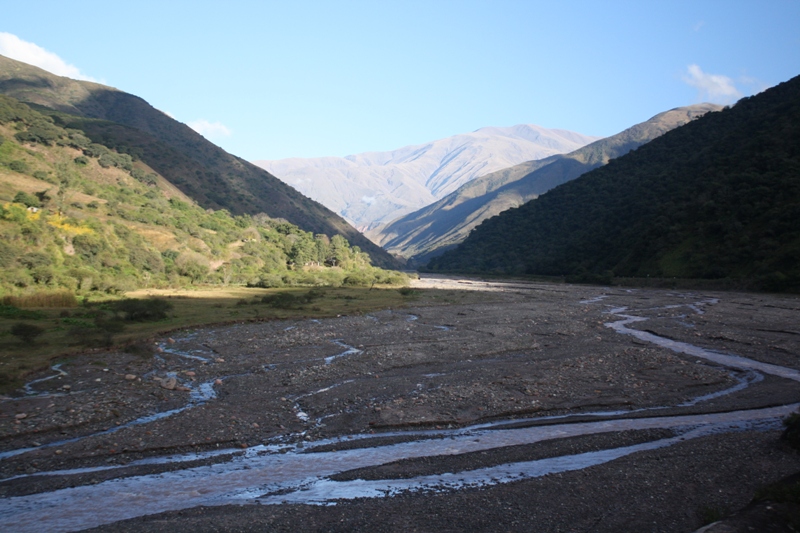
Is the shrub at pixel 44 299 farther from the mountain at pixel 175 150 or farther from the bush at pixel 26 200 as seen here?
the mountain at pixel 175 150

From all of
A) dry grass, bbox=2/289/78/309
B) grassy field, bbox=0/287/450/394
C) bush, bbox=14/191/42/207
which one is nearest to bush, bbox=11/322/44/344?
grassy field, bbox=0/287/450/394

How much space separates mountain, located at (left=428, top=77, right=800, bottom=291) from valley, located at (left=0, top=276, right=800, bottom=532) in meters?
46.2

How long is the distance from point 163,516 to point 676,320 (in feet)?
137

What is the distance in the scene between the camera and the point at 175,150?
135125mm

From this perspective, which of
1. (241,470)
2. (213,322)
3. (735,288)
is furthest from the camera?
(735,288)

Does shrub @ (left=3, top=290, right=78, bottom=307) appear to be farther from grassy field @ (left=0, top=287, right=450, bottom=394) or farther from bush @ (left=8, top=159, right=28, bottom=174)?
bush @ (left=8, top=159, right=28, bottom=174)

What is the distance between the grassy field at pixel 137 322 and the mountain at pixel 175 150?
71.2 metres

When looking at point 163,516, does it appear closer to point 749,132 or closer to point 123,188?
point 123,188

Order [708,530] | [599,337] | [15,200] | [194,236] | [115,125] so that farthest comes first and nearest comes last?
[115,125], [194,236], [15,200], [599,337], [708,530]

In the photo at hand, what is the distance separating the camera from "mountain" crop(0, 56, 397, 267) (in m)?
125

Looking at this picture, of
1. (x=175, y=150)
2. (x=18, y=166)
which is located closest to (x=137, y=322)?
(x=18, y=166)

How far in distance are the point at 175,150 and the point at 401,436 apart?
136 meters

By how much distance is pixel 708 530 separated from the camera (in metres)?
8.77

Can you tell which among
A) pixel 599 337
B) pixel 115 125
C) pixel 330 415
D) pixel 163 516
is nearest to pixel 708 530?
pixel 163 516
